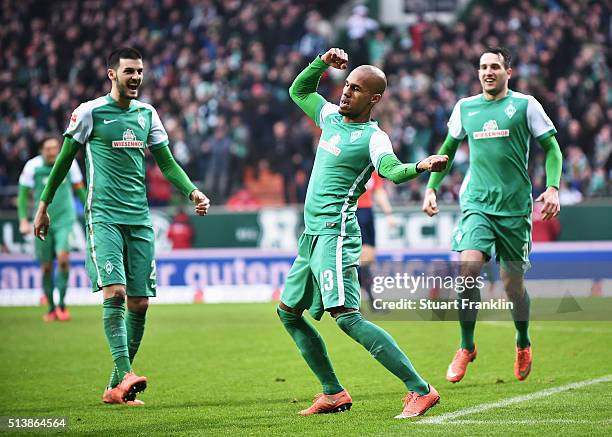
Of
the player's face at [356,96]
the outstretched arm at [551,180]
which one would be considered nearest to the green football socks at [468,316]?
the outstretched arm at [551,180]

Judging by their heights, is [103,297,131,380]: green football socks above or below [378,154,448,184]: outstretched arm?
below

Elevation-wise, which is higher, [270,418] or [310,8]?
[310,8]

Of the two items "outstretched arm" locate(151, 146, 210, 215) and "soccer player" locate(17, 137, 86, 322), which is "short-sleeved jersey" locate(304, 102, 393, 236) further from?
"soccer player" locate(17, 137, 86, 322)

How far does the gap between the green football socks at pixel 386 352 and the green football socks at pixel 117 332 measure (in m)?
1.71

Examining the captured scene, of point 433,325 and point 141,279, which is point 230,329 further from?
point 141,279

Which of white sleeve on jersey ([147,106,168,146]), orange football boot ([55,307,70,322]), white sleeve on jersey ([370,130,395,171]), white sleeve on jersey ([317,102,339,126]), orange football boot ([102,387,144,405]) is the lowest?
orange football boot ([55,307,70,322])

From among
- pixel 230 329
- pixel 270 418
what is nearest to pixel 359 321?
pixel 270 418

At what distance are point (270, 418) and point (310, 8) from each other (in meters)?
22.7

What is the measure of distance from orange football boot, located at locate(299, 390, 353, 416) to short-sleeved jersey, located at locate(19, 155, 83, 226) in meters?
7.52

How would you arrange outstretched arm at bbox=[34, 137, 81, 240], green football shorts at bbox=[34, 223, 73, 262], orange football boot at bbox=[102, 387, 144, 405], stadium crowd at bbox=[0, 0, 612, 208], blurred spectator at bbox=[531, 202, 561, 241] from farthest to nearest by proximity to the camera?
1. stadium crowd at bbox=[0, 0, 612, 208]
2. blurred spectator at bbox=[531, 202, 561, 241]
3. green football shorts at bbox=[34, 223, 73, 262]
4. outstretched arm at bbox=[34, 137, 81, 240]
5. orange football boot at bbox=[102, 387, 144, 405]

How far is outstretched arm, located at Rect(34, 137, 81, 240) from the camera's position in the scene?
782 cm

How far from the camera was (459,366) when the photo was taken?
27.6 ft

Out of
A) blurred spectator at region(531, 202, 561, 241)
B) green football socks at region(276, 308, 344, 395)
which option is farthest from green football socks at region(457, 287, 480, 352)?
blurred spectator at region(531, 202, 561, 241)

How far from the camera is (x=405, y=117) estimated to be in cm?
2291
